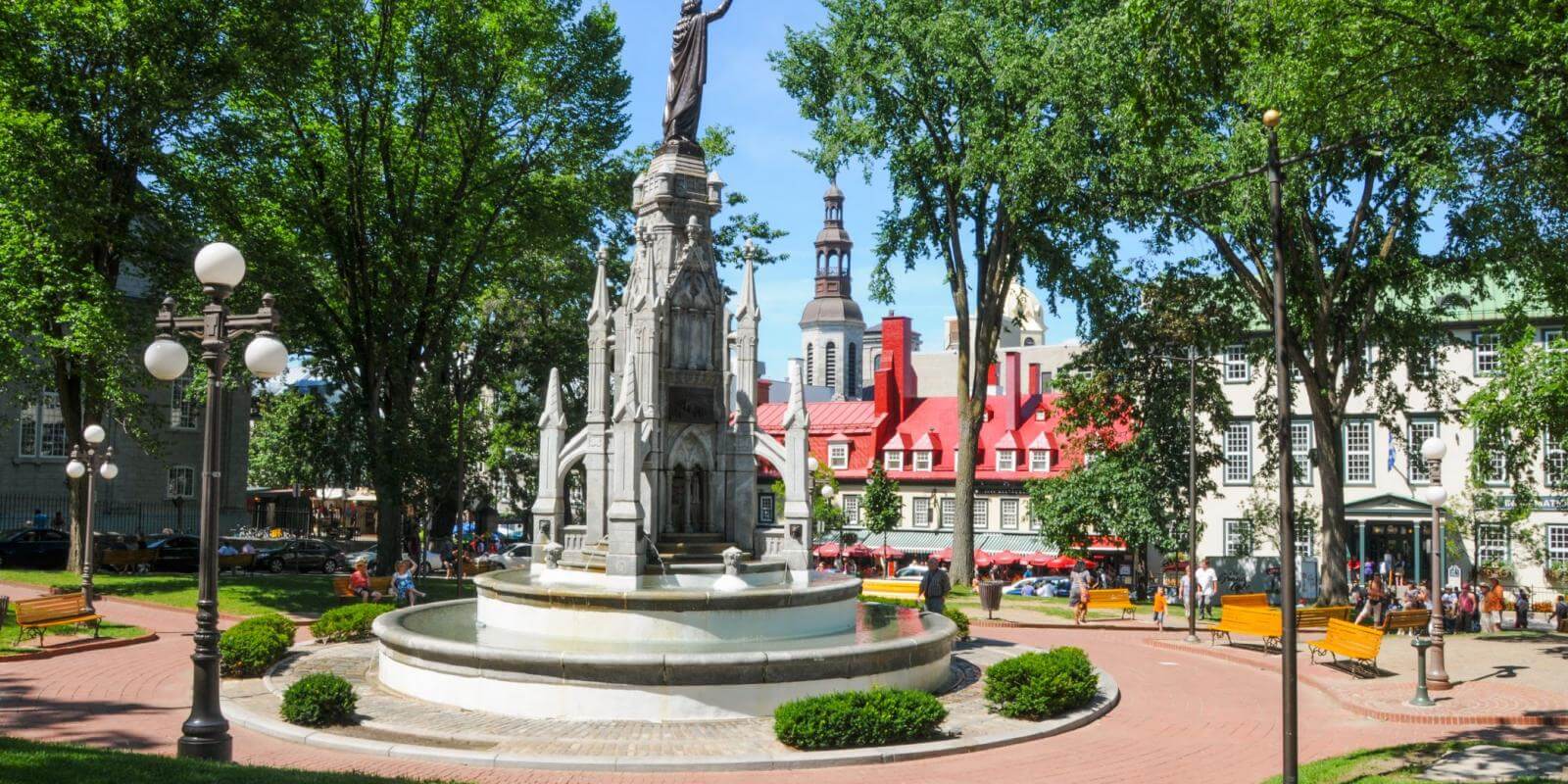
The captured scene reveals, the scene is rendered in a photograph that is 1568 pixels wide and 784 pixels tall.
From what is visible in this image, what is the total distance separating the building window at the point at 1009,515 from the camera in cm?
5419

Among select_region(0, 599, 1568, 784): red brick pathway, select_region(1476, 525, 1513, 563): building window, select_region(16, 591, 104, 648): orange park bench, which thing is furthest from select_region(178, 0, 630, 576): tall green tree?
select_region(1476, 525, 1513, 563): building window

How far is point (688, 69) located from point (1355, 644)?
14.6 meters

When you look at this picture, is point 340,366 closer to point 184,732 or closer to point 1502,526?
point 184,732

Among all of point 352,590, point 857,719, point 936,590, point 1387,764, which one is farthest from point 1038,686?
point 352,590

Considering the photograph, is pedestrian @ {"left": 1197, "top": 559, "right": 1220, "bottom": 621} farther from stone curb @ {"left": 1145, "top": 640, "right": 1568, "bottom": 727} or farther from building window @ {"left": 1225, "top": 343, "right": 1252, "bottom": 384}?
building window @ {"left": 1225, "top": 343, "right": 1252, "bottom": 384}

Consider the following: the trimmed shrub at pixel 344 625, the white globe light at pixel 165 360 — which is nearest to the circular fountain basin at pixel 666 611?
the trimmed shrub at pixel 344 625

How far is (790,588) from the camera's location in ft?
57.0

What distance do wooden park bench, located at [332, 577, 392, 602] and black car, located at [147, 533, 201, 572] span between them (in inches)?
473

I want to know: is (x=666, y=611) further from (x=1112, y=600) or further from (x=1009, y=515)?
(x=1009, y=515)

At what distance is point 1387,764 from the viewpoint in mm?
12266

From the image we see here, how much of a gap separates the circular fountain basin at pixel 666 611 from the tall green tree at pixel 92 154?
13787 mm

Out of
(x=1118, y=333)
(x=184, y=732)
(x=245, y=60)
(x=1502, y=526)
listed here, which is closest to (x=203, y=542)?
(x=184, y=732)

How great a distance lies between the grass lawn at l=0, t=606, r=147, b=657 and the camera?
61.1 ft

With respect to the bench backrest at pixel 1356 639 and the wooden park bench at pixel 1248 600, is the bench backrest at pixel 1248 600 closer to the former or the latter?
the wooden park bench at pixel 1248 600
